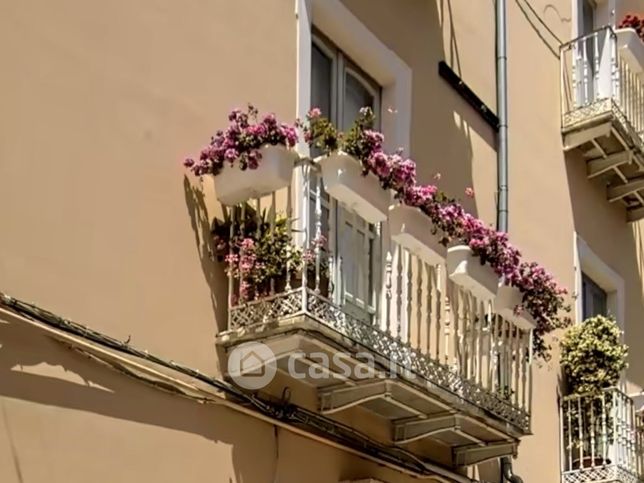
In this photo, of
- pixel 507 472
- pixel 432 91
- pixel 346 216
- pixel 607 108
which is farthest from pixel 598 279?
pixel 346 216

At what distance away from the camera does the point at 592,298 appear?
13.8 meters

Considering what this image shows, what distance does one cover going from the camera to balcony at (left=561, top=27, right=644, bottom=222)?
13.3 m

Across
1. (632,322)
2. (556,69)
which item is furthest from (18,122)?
(632,322)

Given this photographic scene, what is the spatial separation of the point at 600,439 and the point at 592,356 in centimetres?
75

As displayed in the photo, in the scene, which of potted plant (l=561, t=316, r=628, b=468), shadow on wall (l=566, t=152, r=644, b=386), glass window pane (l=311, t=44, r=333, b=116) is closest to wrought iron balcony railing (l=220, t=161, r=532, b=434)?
glass window pane (l=311, t=44, r=333, b=116)

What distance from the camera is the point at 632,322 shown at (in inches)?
566

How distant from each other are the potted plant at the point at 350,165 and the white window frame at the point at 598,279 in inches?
206

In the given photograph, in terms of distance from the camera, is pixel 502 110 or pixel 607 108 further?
pixel 607 108

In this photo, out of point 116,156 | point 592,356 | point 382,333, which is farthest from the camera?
point 592,356

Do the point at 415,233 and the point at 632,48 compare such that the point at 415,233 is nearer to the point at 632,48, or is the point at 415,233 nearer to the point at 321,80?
the point at 321,80

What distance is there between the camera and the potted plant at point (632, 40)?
1384cm

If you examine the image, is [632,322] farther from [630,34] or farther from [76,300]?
[76,300]

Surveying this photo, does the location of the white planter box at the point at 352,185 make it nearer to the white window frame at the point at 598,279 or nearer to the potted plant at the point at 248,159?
the potted plant at the point at 248,159

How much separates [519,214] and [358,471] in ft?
13.1
